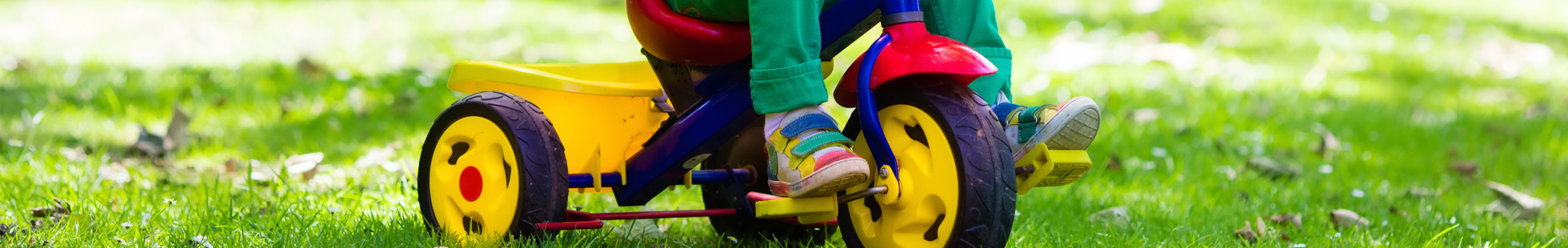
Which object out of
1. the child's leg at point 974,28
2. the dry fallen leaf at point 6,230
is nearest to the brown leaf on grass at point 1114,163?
the child's leg at point 974,28

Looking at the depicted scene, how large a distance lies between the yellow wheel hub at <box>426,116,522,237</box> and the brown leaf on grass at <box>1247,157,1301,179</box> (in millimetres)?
2306

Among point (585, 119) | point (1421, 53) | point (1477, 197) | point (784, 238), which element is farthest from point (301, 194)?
point (1421, 53)

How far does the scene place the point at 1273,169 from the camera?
Answer: 3523 millimetres

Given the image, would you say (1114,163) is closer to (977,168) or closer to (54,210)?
(977,168)

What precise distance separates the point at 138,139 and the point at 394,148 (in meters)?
0.66

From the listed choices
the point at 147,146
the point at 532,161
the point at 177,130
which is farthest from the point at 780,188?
the point at 177,130

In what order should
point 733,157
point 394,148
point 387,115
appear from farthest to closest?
point 387,115 → point 394,148 → point 733,157

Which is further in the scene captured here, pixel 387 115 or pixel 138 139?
pixel 387 115

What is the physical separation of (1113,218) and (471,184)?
1364 millimetres

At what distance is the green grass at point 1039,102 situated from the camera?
2547mm

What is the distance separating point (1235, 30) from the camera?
6.31 meters

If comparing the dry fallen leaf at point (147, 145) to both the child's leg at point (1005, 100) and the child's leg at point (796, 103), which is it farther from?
the child's leg at point (1005, 100)

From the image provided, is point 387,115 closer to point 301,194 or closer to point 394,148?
point 394,148

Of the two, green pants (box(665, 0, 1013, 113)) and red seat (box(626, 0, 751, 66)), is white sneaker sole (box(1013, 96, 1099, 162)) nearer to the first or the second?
green pants (box(665, 0, 1013, 113))
